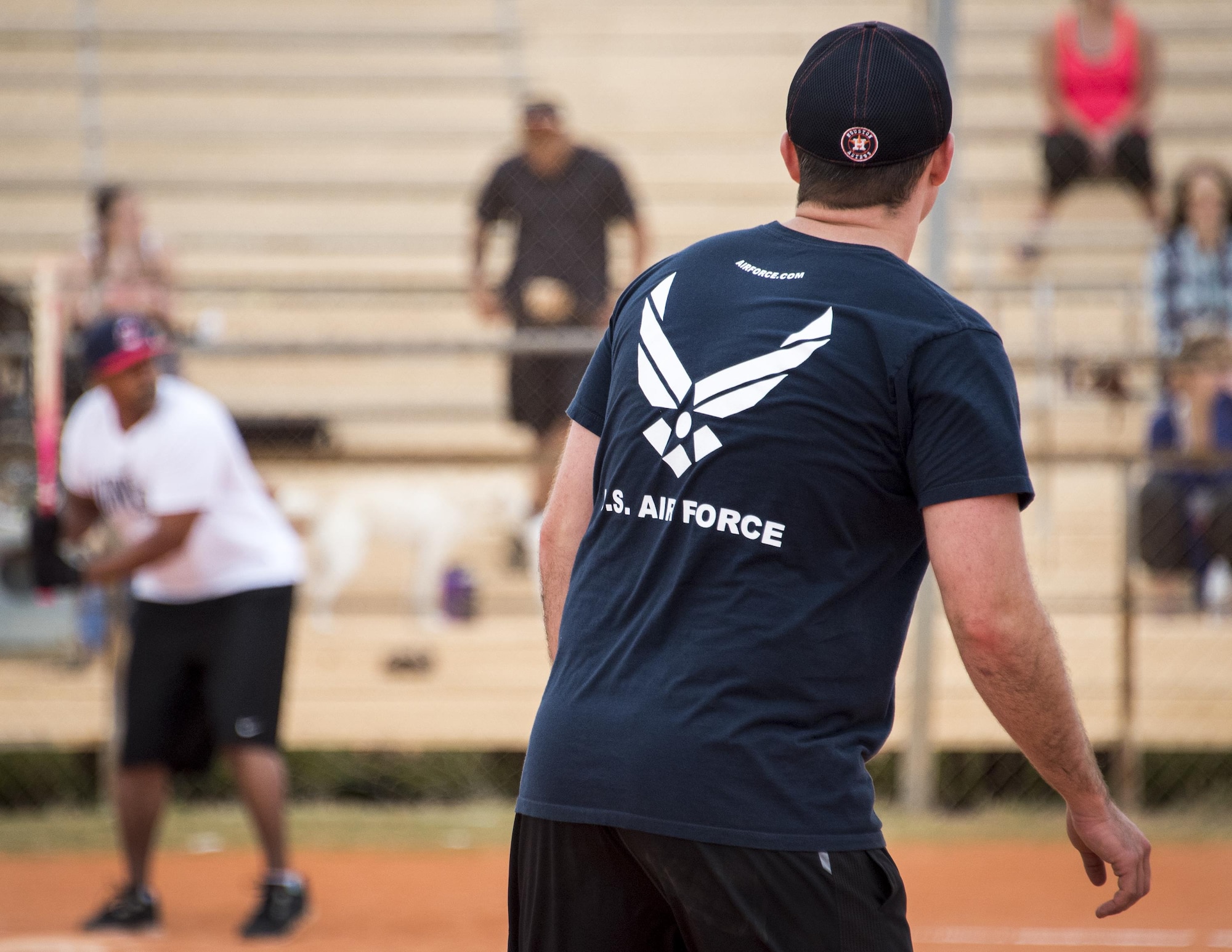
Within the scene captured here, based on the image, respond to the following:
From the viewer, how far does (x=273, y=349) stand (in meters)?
7.02

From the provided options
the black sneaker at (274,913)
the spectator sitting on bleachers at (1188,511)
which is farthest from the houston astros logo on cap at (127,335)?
the spectator sitting on bleachers at (1188,511)

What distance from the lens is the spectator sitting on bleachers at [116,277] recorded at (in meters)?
7.50

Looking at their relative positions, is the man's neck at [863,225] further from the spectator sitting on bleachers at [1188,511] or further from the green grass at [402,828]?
the spectator sitting on bleachers at [1188,511]

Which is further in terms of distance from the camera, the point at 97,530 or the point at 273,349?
the point at 97,530

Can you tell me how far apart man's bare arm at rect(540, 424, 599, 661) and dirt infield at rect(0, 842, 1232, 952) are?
10.2ft

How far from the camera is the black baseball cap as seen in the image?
197 centimetres

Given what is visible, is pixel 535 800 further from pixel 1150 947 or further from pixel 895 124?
pixel 1150 947

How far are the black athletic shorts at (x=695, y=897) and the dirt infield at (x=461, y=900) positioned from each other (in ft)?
10.5

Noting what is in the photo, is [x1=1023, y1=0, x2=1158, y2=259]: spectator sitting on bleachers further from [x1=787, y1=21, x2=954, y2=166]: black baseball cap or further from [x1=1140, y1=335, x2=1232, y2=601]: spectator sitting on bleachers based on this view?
[x1=787, y1=21, x2=954, y2=166]: black baseball cap

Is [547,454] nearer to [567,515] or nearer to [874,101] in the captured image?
[567,515]

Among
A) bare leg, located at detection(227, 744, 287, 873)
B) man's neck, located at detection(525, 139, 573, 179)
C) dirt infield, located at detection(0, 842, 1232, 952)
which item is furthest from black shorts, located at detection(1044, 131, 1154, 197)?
bare leg, located at detection(227, 744, 287, 873)

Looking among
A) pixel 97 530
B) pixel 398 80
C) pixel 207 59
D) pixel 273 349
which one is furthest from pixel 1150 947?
pixel 207 59

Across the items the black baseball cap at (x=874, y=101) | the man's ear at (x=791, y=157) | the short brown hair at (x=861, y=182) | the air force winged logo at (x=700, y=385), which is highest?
the black baseball cap at (x=874, y=101)

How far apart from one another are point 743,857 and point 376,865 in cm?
448
